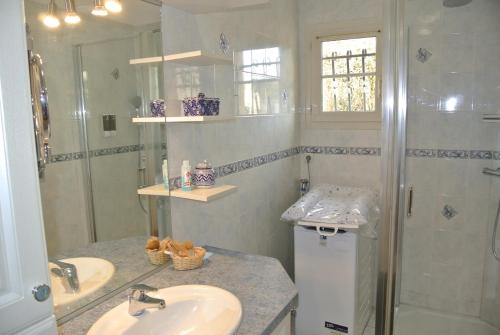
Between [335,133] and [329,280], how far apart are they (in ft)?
3.95

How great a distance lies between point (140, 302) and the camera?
1.21m

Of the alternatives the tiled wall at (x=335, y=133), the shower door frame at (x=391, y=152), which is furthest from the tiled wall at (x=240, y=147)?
the shower door frame at (x=391, y=152)

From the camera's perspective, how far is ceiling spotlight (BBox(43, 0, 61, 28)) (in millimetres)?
1118

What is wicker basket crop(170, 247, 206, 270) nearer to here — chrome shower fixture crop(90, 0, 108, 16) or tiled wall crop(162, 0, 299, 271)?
tiled wall crop(162, 0, 299, 271)

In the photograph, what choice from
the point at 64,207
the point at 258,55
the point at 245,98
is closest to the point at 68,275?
the point at 64,207

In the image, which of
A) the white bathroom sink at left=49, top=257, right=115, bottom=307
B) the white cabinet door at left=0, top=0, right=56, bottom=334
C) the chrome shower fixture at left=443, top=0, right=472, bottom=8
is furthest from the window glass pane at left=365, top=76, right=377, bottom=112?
the white cabinet door at left=0, top=0, right=56, bottom=334

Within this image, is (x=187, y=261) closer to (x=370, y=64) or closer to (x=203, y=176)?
(x=203, y=176)

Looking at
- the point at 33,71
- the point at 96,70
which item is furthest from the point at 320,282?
the point at 33,71

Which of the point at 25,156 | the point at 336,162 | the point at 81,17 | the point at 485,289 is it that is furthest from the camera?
the point at 336,162

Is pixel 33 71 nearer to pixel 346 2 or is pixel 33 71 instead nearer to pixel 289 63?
pixel 289 63

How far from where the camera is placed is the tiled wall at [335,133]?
2889 mm

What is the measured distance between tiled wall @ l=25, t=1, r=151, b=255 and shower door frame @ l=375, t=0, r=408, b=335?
1166mm

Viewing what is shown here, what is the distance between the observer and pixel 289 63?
2.90 m

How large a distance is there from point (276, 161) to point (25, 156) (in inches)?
85.9
